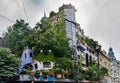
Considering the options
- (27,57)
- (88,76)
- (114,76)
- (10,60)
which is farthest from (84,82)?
(114,76)

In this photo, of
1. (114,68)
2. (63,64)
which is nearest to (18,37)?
(63,64)

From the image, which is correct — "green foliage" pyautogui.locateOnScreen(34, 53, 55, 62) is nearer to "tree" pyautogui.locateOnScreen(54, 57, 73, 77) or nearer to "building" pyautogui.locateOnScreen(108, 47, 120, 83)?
"tree" pyautogui.locateOnScreen(54, 57, 73, 77)

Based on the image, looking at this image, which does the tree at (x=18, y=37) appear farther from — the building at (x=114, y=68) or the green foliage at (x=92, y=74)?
the building at (x=114, y=68)

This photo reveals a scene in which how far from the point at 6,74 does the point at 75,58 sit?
46.1 feet

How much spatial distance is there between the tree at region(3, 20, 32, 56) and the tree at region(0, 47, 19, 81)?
23.4 feet

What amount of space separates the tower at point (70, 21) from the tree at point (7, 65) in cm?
1261

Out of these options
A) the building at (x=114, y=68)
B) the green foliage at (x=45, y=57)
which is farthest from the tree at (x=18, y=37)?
the building at (x=114, y=68)

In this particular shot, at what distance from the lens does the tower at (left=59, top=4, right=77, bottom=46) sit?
47.8 m

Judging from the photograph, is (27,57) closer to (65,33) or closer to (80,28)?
(65,33)

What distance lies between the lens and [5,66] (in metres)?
36.8

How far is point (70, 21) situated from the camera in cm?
4862

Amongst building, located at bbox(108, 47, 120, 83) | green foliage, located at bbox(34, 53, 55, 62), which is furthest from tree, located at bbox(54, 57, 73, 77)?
building, located at bbox(108, 47, 120, 83)

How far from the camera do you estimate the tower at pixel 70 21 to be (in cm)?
4781

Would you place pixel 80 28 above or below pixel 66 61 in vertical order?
above
